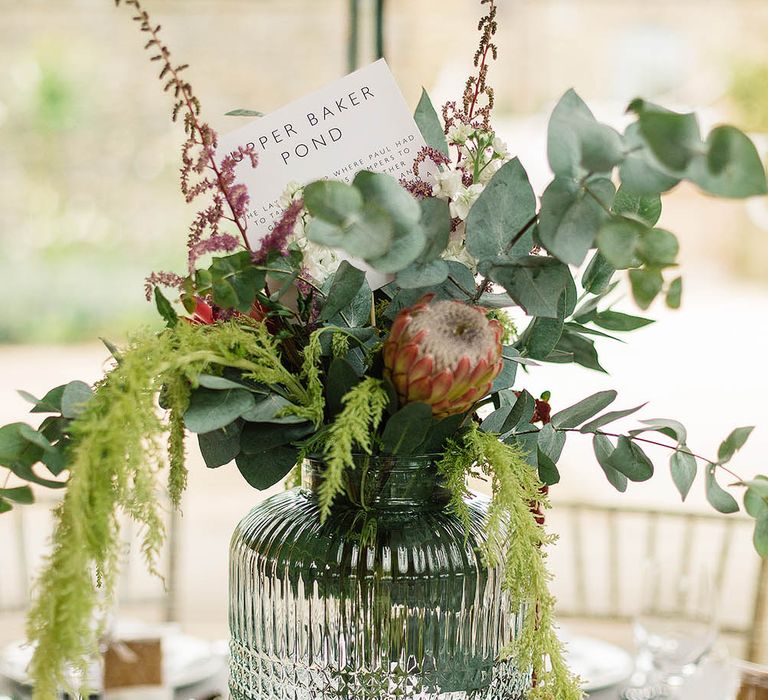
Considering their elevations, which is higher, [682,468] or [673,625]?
[682,468]

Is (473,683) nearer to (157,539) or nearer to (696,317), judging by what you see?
(157,539)

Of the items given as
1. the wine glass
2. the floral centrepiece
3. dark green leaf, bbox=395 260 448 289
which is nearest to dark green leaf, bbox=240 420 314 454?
the floral centrepiece

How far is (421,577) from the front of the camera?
0.62 m

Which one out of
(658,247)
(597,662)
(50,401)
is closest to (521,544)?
(658,247)

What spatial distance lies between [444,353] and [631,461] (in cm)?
18

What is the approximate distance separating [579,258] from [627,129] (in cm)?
7

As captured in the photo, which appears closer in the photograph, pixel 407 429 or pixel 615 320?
pixel 407 429

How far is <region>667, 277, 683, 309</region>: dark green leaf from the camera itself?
0.57 metres

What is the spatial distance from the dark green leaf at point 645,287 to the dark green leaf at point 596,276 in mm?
94

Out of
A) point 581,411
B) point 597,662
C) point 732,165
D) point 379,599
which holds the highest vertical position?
point 732,165

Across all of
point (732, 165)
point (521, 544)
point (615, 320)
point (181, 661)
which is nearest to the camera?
point (732, 165)

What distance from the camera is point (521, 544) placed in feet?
1.91

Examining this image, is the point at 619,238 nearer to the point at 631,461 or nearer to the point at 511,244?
the point at 511,244

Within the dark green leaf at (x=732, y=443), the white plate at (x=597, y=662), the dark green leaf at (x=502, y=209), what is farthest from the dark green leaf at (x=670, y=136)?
the white plate at (x=597, y=662)
